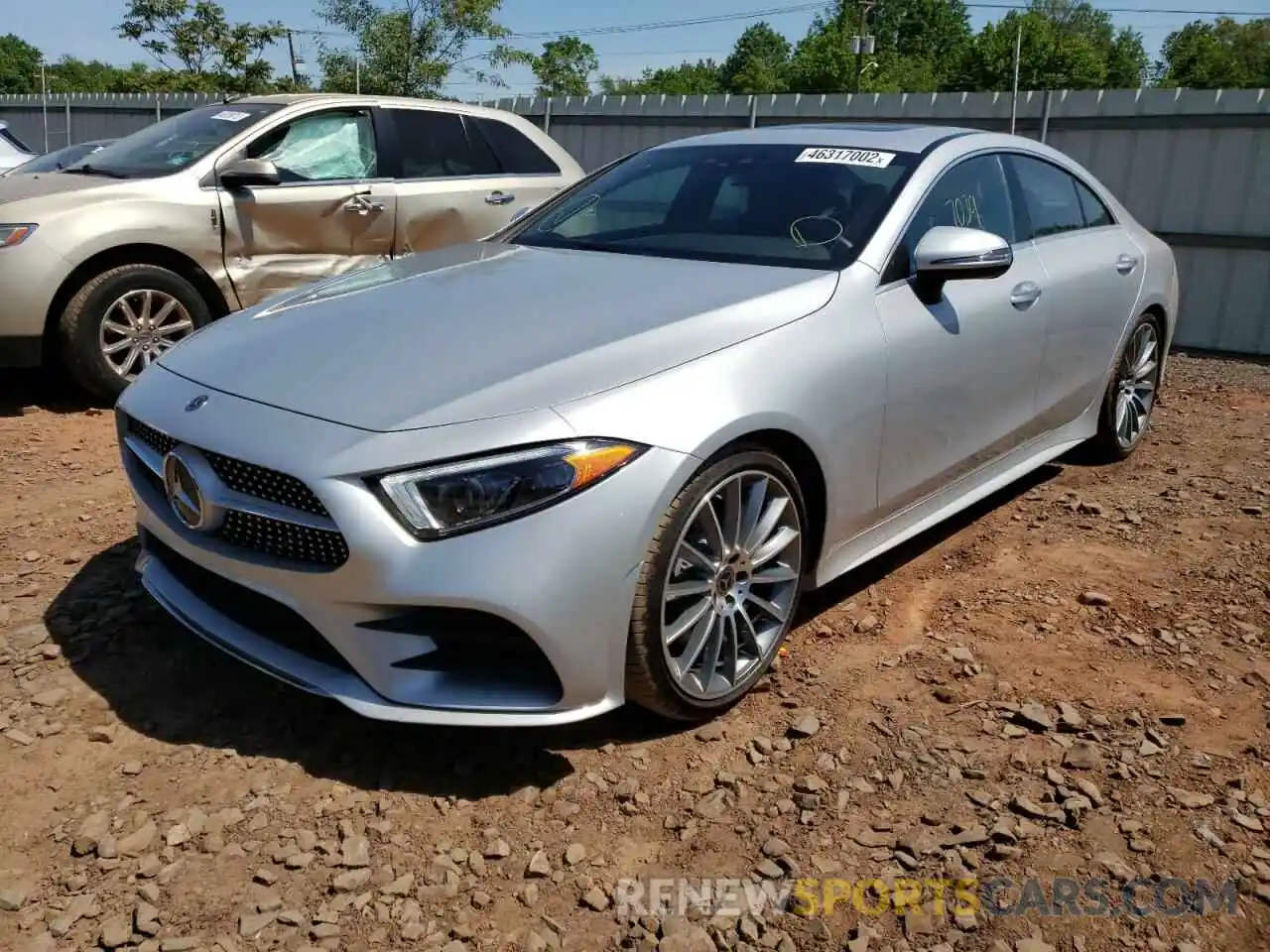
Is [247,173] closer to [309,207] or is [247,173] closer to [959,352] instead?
[309,207]

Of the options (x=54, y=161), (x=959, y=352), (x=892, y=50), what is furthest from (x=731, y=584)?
(x=892, y=50)

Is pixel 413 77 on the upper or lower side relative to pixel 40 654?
upper

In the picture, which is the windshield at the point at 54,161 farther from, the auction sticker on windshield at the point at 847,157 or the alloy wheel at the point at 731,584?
the alloy wheel at the point at 731,584

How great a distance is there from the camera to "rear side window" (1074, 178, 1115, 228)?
4.73 m

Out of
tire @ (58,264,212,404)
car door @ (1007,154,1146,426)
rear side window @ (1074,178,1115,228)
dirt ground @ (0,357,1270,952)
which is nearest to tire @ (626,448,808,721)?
dirt ground @ (0,357,1270,952)

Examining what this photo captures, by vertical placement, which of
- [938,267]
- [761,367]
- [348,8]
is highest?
[348,8]

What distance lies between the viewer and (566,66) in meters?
74.4

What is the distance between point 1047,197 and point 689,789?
3.02 meters

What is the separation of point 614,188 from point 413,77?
782 inches

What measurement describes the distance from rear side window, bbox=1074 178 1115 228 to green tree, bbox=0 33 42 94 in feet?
304

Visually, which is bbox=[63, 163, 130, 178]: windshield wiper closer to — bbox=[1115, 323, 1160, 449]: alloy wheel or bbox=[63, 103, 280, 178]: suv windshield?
bbox=[63, 103, 280, 178]: suv windshield

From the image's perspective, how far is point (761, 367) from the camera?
283 cm

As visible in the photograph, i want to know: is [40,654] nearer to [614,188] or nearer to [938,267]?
[614,188]

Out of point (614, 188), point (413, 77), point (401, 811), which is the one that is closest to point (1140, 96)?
point (614, 188)
